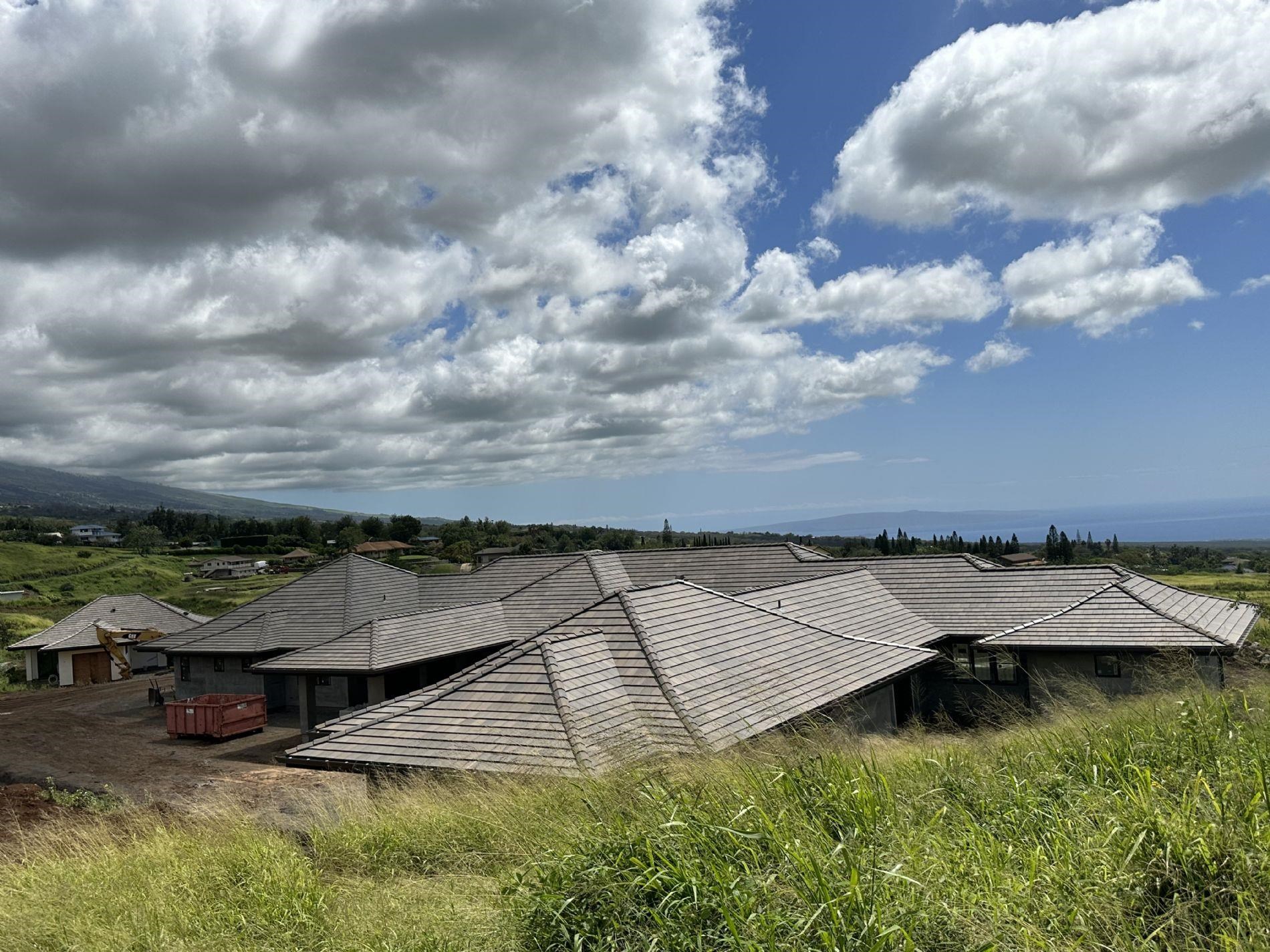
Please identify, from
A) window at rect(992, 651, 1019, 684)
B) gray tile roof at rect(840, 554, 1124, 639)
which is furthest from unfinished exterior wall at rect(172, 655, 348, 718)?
window at rect(992, 651, 1019, 684)

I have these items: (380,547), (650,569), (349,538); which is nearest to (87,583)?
(380,547)

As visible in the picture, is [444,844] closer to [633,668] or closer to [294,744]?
[633,668]

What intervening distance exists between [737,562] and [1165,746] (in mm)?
27403

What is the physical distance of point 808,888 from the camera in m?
4.35

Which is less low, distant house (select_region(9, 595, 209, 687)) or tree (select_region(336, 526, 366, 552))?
tree (select_region(336, 526, 366, 552))

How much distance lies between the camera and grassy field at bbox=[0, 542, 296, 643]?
64.6 meters

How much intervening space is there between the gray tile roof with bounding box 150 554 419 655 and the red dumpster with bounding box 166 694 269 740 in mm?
2681

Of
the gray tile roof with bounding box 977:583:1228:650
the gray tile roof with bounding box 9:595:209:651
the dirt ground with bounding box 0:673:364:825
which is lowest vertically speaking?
the dirt ground with bounding box 0:673:364:825

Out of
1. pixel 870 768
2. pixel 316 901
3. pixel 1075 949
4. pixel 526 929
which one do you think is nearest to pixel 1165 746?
pixel 870 768

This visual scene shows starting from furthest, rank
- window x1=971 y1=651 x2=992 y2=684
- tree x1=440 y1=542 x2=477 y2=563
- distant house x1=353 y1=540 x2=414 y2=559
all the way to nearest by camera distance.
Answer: distant house x1=353 y1=540 x2=414 y2=559, tree x1=440 y1=542 x2=477 y2=563, window x1=971 y1=651 x2=992 y2=684

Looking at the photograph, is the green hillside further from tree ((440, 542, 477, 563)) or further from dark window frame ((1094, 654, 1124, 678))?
dark window frame ((1094, 654, 1124, 678))

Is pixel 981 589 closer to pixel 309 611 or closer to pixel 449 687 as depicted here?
pixel 449 687

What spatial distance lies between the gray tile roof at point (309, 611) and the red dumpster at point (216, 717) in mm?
2681

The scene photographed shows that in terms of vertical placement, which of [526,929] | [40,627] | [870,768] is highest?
[870,768]
